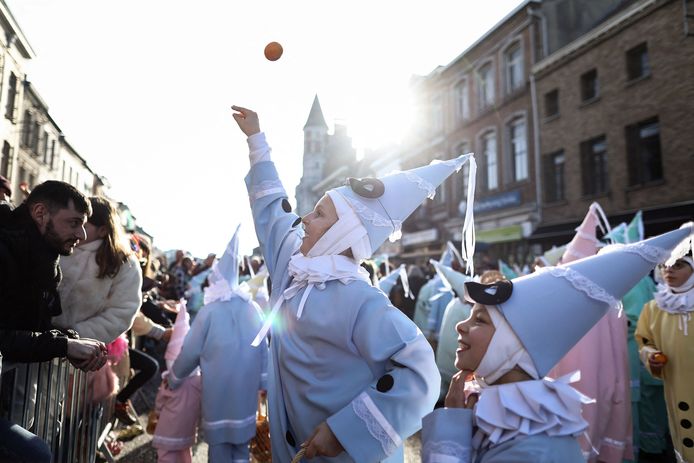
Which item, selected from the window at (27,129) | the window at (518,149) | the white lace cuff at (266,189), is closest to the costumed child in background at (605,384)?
the white lace cuff at (266,189)

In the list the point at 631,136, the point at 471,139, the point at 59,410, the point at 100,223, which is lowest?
the point at 59,410

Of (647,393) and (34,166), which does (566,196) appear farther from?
(34,166)

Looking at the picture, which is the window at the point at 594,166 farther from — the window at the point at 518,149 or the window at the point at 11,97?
the window at the point at 11,97

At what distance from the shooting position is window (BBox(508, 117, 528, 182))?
20469 mm

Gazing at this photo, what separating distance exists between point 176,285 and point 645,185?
1338 cm

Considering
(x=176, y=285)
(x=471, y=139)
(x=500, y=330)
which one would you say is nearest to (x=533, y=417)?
(x=500, y=330)

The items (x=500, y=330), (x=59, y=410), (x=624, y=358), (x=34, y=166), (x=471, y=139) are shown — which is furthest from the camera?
(x=34, y=166)

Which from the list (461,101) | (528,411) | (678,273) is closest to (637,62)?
(461,101)

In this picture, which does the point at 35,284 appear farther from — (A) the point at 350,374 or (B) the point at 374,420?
(B) the point at 374,420

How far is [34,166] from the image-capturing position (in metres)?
26.1

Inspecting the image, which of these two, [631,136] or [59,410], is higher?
[631,136]

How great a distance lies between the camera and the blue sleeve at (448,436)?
181 centimetres

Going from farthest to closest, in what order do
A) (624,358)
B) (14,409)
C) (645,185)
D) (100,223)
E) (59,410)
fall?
(645,185) → (624,358) → (100,223) → (59,410) → (14,409)

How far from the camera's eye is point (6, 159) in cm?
2238
